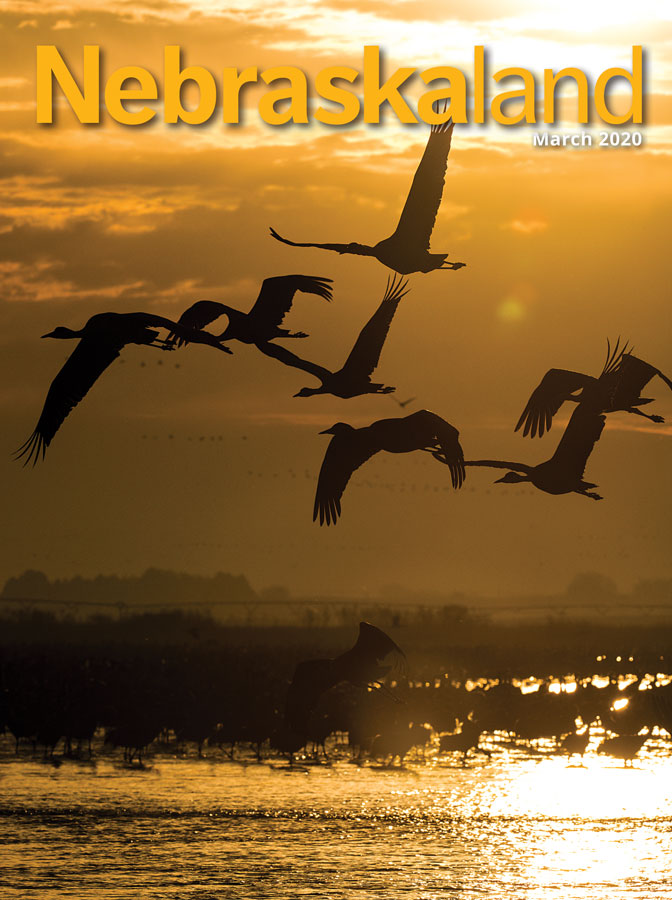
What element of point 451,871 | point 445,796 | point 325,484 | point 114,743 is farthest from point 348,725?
point 325,484

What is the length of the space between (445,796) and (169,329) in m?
36.2

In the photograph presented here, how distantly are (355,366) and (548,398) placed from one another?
8.48 ft

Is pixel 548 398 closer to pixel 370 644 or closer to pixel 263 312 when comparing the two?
pixel 263 312

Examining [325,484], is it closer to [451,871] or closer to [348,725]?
[451,871]

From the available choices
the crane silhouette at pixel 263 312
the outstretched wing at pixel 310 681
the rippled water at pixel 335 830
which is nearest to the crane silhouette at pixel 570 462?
the crane silhouette at pixel 263 312

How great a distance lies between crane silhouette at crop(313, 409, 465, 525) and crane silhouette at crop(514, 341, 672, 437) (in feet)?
6.08

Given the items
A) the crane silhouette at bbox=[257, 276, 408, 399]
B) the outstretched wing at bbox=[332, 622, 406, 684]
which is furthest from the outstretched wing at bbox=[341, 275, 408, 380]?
the outstretched wing at bbox=[332, 622, 406, 684]

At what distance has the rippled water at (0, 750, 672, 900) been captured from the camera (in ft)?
125

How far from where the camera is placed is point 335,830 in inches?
1689

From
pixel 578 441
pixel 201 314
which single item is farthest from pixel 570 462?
pixel 201 314

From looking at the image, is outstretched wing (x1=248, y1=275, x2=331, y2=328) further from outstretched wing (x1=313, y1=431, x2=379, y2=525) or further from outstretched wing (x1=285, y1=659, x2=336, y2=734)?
outstretched wing (x1=285, y1=659, x2=336, y2=734)

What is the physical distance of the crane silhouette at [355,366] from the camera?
14.2 metres

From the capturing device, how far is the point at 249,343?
49.0 feet

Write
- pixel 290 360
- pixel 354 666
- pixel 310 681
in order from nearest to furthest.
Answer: pixel 290 360
pixel 354 666
pixel 310 681
